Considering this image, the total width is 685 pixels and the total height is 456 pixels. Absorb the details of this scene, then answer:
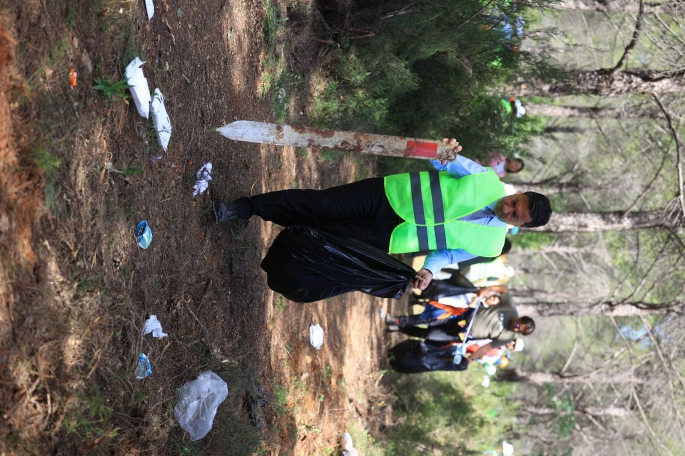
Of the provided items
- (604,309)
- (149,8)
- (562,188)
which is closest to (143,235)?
(149,8)

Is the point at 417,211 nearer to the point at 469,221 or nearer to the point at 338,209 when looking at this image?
the point at 469,221

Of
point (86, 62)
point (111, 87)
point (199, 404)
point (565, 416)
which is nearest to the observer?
point (86, 62)

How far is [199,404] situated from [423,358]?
5.96 metres

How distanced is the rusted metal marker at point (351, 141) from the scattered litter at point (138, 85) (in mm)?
871

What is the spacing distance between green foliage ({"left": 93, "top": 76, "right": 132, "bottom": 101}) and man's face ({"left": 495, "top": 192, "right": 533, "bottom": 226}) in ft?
8.95

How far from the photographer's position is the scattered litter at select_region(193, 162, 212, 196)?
4.81m

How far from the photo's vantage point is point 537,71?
25.1 ft

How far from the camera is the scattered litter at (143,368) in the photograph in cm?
391

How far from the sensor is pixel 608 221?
9.71m

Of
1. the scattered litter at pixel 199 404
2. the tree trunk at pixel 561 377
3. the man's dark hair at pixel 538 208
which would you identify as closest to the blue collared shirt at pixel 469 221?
the man's dark hair at pixel 538 208

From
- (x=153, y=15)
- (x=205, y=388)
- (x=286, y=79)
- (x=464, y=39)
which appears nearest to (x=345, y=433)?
(x=205, y=388)

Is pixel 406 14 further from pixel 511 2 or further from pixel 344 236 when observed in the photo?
pixel 344 236

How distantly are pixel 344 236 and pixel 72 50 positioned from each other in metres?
2.38

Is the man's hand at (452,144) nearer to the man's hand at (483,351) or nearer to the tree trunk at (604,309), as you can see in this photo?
the man's hand at (483,351)
